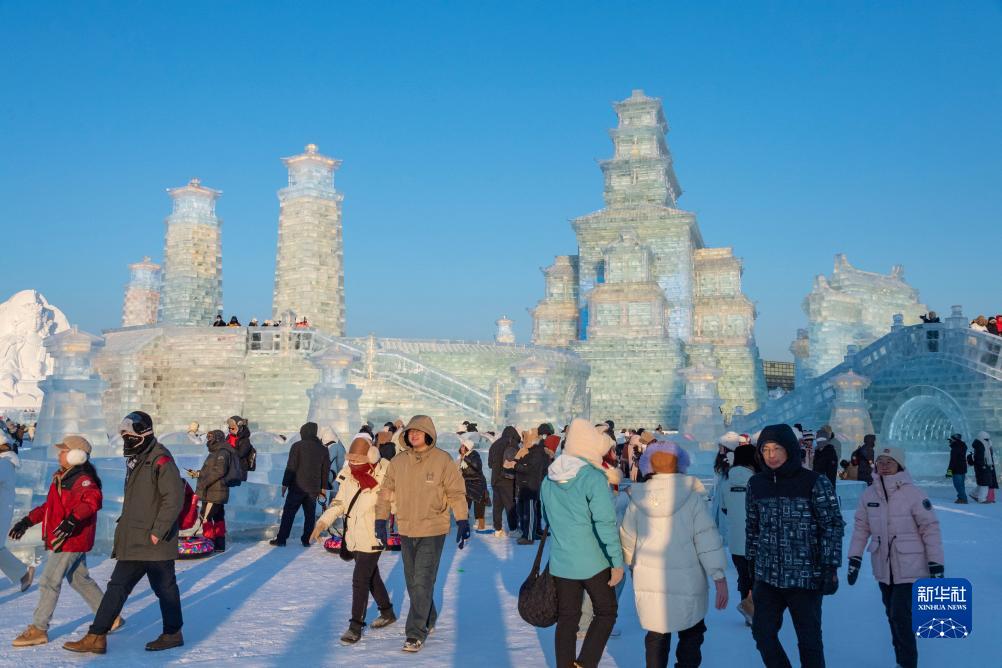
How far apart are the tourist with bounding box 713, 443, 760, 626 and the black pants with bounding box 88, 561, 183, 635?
4.23 m

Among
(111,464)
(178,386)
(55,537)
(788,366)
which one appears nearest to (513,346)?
(178,386)

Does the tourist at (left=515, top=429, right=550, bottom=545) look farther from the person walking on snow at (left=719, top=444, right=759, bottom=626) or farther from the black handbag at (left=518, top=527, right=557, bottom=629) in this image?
the black handbag at (left=518, top=527, right=557, bottom=629)

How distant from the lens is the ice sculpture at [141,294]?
154 feet

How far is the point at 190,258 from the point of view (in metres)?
33.5

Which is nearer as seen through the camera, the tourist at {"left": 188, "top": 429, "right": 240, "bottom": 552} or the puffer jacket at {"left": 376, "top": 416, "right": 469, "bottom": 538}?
the puffer jacket at {"left": 376, "top": 416, "right": 469, "bottom": 538}

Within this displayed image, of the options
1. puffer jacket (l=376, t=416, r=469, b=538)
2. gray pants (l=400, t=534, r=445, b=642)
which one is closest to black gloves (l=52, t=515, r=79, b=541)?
puffer jacket (l=376, t=416, r=469, b=538)

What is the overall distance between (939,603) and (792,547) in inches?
50.6

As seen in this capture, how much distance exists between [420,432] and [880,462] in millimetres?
3061

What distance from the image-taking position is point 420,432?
6.16 meters

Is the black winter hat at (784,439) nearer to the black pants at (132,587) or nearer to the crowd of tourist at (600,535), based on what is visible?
the crowd of tourist at (600,535)

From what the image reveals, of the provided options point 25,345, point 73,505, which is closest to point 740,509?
point 73,505

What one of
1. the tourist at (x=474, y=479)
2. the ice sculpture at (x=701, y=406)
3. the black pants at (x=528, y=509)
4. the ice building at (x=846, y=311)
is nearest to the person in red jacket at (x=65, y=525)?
the tourist at (x=474, y=479)

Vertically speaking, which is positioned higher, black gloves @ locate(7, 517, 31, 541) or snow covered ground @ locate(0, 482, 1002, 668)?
black gloves @ locate(7, 517, 31, 541)

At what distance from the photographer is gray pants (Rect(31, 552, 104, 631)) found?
6121 millimetres
